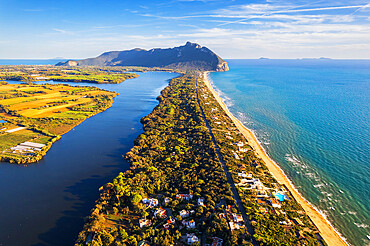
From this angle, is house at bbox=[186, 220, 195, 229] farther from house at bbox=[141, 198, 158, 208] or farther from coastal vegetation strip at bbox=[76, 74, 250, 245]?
house at bbox=[141, 198, 158, 208]

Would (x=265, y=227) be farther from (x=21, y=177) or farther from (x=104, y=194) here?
(x=21, y=177)

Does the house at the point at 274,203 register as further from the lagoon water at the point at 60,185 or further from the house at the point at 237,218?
the lagoon water at the point at 60,185

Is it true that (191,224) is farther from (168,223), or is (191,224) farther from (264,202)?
(264,202)

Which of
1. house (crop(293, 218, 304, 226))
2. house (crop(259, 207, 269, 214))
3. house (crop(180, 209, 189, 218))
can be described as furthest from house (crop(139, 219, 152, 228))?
house (crop(293, 218, 304, 226))

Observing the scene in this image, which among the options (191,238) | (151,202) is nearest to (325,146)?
(191,238)

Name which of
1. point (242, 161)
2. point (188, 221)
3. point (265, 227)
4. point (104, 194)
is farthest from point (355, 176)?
point (104, 194)

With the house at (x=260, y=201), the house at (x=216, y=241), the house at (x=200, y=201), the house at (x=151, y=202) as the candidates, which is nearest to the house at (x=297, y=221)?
the house at (x=260, y=201)
